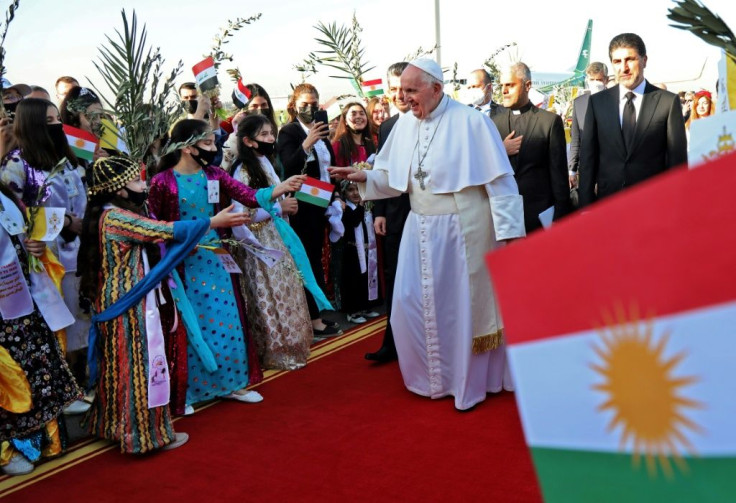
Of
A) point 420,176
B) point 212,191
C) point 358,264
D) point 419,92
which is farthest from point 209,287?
point 358,264

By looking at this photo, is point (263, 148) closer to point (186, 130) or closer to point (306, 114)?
point (186, 130)

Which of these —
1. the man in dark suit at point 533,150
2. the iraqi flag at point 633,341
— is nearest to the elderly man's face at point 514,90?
the man in dark suit at point 533,150

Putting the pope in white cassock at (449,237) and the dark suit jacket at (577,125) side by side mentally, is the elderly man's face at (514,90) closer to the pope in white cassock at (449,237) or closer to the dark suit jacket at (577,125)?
the pope in white cassock at (449,237)

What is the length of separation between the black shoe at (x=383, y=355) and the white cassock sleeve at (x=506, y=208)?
158cm

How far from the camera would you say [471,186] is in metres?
4.53

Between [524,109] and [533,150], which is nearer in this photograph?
[533,150]

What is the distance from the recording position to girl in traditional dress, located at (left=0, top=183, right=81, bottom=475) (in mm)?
3805

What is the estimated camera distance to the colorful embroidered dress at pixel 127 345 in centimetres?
399

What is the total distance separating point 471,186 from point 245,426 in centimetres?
196

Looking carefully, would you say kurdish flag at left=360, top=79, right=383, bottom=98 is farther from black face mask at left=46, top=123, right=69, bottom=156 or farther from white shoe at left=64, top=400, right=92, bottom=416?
white shoe at left=64, top=400, right=92, bottom=416

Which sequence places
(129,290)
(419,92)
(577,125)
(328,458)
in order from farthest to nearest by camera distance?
(577,125) → (419,92) → (129,290) → (328,458)

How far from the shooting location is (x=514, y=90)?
5504mm

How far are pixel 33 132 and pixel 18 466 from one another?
6.39 ft

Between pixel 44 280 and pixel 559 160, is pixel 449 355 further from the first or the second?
pixel 44 280
